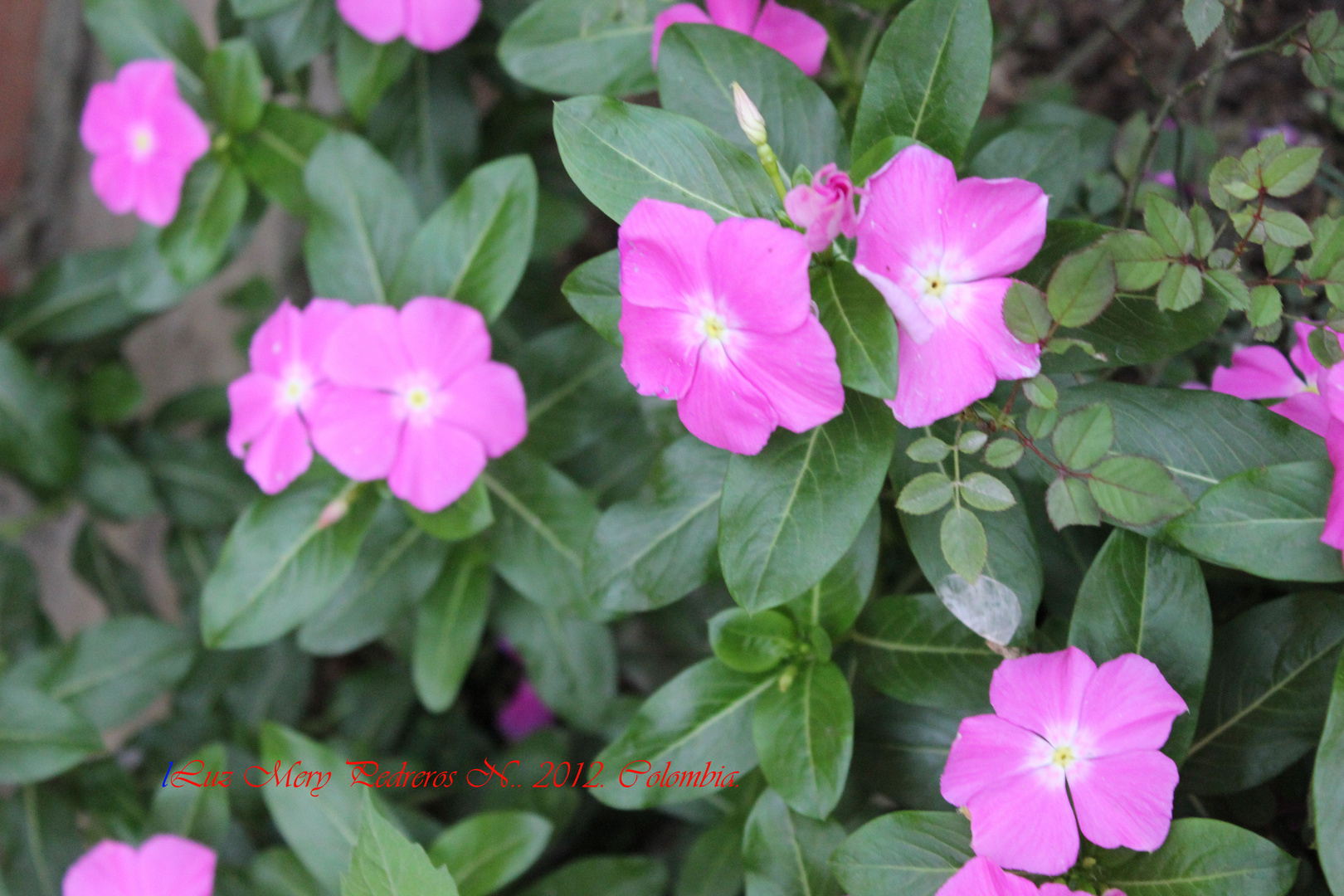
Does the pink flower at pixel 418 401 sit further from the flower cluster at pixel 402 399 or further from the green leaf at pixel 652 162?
the green leaf at pixel 652 162

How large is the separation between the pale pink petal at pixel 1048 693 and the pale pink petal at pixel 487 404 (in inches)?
23.9

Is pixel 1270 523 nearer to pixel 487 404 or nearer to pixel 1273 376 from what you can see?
pixel 1273 376

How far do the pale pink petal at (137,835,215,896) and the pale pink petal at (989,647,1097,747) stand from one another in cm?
98

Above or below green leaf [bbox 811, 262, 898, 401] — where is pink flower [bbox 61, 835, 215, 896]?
below

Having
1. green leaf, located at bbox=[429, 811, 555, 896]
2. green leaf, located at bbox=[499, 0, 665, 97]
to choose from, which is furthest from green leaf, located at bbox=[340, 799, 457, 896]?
green leaf, located at bbox=[499, 0, 665, 97]

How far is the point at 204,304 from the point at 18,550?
0.75 metres

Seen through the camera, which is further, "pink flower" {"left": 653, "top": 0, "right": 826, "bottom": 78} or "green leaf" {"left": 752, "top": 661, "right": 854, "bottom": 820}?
"pink flower" {"left": 653, "top": 0, "right": 826, "bottom": 78}

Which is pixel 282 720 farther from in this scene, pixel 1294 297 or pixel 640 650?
pixel 1294 297

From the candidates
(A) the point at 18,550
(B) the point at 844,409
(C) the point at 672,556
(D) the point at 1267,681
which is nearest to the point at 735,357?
(B) the point at 844,409

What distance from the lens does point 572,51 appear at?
1.18 m

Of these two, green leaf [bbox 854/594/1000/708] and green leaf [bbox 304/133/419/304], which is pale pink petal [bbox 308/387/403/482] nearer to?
green leaf [bbox 304/133/419/304]

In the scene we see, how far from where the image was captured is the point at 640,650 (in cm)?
175

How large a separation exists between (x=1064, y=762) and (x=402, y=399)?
80 cm

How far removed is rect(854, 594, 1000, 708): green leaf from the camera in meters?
0.97
